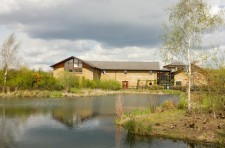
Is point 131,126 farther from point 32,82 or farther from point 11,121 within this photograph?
point 32,82

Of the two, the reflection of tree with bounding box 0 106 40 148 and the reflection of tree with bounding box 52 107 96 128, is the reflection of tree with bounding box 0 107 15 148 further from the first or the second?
the reflection of tree with bounding box 52 107 96 128

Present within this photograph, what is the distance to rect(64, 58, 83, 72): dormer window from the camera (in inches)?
2662

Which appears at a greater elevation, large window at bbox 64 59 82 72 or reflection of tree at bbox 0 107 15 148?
large window at bbox 64 59 82 72

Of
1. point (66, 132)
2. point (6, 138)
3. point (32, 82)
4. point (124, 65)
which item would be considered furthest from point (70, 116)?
point (124, 65)

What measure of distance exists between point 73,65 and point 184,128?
50.6 meters

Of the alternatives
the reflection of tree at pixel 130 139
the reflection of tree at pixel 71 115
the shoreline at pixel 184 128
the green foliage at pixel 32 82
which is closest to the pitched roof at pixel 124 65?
the green foliage at pixel 32 82

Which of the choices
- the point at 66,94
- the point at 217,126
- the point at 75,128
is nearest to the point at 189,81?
the point at 217,126

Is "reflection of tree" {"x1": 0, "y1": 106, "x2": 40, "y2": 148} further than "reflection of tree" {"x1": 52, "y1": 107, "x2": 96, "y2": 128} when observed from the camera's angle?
No

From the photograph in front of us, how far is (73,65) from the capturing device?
67.8 metres

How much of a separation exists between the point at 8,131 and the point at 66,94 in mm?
26929

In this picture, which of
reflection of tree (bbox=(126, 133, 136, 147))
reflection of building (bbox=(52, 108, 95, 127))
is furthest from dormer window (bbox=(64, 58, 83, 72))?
reflection of tree (bbox=(126, 133, 136, 147))

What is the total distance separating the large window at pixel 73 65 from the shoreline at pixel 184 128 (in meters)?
46.9

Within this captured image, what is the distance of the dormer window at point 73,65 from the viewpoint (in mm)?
67625

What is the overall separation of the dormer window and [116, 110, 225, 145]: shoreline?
154 feet
